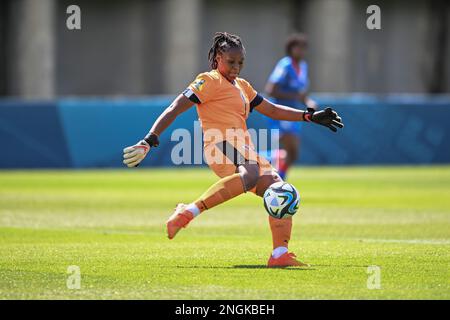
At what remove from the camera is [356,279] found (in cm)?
837

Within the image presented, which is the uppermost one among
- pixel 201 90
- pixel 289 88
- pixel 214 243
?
pixel 201 90

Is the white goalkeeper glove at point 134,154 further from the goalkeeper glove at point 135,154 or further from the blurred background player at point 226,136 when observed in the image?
the blurred background player at point 226,136

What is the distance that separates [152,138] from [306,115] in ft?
5.26

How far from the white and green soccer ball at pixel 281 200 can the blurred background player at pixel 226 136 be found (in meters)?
0.16

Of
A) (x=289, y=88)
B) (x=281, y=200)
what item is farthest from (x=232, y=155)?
(x=289, y=88)

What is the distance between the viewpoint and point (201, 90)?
9422mm

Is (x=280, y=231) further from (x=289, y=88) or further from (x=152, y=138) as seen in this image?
(x=289, y=88)

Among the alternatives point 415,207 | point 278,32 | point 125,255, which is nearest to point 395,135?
point 415,207

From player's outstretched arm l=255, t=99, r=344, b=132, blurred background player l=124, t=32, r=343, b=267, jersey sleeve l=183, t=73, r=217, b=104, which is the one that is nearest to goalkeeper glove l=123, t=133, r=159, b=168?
blurred background player l=124, t=32, r=343, b=267

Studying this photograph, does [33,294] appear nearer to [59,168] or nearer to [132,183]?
[132,183]

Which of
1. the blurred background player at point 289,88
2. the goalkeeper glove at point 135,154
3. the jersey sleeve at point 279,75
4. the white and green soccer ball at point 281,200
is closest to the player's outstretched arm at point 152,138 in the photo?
the goalkeeper glove at point 135,154

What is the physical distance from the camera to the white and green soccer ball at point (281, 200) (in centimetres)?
900

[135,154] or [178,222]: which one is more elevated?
[135,154]

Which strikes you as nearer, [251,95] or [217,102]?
[217,102]
